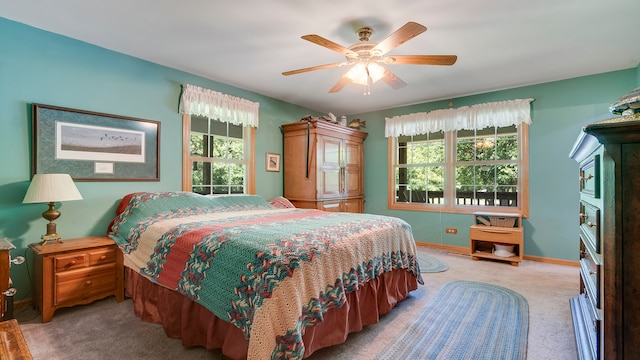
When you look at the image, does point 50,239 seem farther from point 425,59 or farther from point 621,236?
point 621,236

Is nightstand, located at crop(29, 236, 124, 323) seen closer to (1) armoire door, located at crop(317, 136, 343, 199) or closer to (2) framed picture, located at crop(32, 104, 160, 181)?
(2) framed picture, located at crop(32, 104, 160, 181)

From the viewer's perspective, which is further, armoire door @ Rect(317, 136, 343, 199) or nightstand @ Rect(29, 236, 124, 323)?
armoire door @ Rect(317, 136, 343, 199)

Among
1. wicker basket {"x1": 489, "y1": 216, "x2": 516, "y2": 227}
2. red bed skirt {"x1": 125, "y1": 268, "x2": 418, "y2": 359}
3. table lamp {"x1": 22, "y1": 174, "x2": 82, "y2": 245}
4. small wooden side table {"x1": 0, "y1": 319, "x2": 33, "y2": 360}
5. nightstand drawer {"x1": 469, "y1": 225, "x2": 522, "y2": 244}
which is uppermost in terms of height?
table lamp {"x1": 22, "y1": 174, "x2": 82, "y2": 245}

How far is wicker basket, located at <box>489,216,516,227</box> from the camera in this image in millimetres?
3949

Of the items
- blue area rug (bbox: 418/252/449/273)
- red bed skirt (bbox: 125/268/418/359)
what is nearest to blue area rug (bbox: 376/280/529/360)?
red bed skirt (bbox: 125/268/418/359)

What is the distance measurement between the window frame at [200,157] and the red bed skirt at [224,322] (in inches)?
49.6

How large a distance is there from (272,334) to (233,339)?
14.7 inches

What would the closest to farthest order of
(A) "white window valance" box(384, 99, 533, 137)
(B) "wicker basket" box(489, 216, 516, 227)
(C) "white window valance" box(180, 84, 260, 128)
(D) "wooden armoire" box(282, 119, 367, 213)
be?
(C) "white window valance" box(180, 84, 260, 128) < (B) "wicker basket" box(489, 216, 516, 227) < (A) "white window valance" box(384, 99, 533, 137) < (D) "wooden armoire" box(282, 119, 367, 213)

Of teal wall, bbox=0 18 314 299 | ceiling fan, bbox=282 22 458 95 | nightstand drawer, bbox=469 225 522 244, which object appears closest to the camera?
ceiling fan, bbox=282 22 458 95

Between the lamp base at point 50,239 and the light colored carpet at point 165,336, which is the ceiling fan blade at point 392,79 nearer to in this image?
the light colored carpet at point 165,336

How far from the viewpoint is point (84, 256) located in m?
2.49

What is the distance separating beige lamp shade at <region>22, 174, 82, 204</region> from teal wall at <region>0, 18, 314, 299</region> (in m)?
0.31

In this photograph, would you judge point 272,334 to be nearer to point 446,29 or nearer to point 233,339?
point 233,339

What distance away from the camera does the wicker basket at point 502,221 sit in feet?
13.0
